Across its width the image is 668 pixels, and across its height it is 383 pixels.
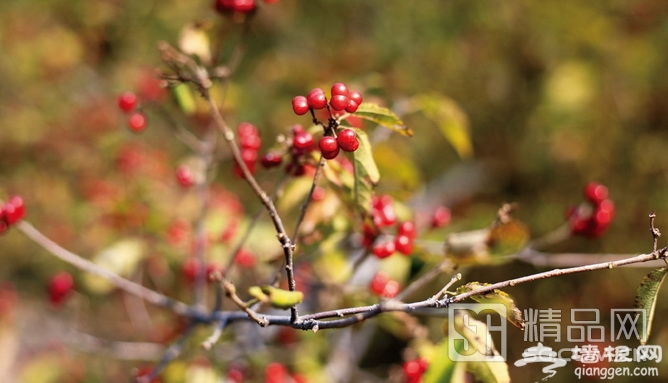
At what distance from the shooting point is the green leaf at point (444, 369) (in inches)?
49.2

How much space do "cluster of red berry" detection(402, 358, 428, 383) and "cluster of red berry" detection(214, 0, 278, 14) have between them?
100 centimetres

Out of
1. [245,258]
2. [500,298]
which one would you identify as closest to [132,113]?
[245,258]

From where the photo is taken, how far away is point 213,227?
6.76 ft

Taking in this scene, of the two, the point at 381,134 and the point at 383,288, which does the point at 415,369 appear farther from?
the point at 381,134

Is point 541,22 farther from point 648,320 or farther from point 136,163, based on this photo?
point 648,320

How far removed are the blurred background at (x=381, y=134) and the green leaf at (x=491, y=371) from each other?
85 cm

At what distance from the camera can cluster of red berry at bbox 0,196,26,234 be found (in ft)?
4.72

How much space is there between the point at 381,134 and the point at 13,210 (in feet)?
3.83

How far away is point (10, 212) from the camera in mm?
1441

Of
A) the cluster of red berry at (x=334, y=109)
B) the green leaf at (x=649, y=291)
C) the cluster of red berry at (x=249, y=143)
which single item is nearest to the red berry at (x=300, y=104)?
the cluster of red berry at (x=334, y=109)

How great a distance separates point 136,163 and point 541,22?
98.4 inches

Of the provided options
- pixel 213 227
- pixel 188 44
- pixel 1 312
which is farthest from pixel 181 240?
pixel 1 312

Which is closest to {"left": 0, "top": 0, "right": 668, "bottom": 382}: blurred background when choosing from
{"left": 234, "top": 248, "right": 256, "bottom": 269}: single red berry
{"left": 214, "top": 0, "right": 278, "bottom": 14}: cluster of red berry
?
{"left": 234, "top": 248, "right": 256, "bottom": 269}: single red berry

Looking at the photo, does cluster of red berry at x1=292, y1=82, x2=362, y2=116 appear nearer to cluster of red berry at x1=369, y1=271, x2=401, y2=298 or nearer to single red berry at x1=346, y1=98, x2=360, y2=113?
single red berry at x1=346, y1=98, x2=360, y2=113
